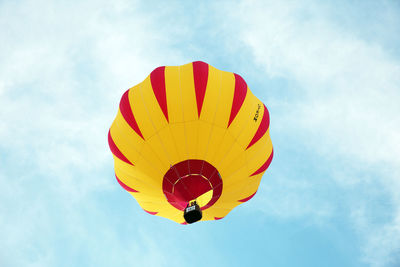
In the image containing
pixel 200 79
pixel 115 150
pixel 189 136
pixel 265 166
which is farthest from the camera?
pixel 265 166

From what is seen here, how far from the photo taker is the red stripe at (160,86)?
25.8 ft

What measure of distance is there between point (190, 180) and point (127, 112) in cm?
252

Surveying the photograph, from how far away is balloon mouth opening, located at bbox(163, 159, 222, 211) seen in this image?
26.2 ft

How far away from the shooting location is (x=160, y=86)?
8055 mm

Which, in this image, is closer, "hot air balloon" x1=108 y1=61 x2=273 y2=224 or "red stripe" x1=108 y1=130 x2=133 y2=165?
"hot air balloon" x1=108 y1=61 x2=273 y2=224

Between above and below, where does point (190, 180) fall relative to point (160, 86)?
below

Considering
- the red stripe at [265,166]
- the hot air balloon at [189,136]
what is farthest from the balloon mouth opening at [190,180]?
the red stripe at [265,166]

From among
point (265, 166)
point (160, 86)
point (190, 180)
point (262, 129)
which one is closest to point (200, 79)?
point (160, 86)

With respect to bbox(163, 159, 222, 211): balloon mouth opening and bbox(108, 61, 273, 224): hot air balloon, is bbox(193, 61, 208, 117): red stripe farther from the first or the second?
bbox(163, 159, 222, 211): balloon mouth opening

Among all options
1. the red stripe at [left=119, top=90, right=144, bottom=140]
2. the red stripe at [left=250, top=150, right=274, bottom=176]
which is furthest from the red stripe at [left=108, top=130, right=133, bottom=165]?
the red stripe at [left=250, top=150, right=274, bottom=176]

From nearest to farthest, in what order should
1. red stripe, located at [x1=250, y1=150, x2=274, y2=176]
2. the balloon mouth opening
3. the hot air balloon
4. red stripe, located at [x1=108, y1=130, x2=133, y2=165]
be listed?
the hot air balloon
the balloon mouth opening
red stripe, located at [x1=108, y1=130, x2=133, y2=165]
red stripe, located at [x1=250, y1=150, x2=274, y2=176]

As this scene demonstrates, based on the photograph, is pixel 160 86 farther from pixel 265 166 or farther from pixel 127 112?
pixel 265 166

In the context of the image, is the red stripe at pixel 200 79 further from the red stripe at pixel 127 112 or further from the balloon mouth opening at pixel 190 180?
the red stripe at pixel 127 112

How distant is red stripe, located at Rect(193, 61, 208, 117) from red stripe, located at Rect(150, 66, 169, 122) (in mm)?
848
